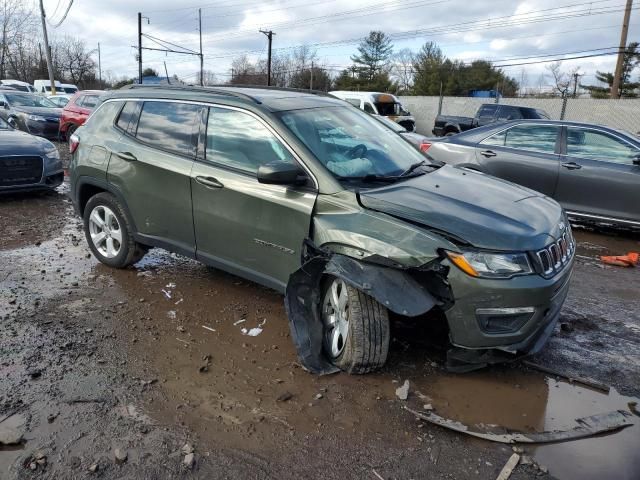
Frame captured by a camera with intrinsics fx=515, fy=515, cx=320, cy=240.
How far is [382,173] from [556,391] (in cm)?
188

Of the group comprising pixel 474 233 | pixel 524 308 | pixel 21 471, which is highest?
pixel 474 233

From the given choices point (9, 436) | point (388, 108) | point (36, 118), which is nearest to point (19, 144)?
point (9, 436)

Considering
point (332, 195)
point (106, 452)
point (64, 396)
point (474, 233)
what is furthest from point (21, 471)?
point (474, 233)

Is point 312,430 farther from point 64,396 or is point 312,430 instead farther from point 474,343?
point 64,396

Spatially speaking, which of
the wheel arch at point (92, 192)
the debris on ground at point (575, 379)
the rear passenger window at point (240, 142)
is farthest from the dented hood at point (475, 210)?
the wheel arch at point (92, 192)

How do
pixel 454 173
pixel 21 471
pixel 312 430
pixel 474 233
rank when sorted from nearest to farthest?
pixel 21 471
pixel 312 430
pixel 474 233
pixel 454 173

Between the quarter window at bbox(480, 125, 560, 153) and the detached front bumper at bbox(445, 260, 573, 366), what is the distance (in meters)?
4.79

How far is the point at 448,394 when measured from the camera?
3.21m

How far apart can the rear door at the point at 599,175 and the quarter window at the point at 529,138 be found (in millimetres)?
Result: 208

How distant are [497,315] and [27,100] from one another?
60.7 ft

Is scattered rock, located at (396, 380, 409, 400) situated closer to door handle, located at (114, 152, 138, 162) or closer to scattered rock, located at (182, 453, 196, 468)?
scattered rock, located at (182, 453, 196, 468)

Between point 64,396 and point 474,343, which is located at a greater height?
point 474,343

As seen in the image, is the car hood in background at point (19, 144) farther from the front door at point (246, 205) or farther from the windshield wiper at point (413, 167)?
the windshield wiper at point (413, 167)

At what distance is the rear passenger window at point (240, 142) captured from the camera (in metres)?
3.75
